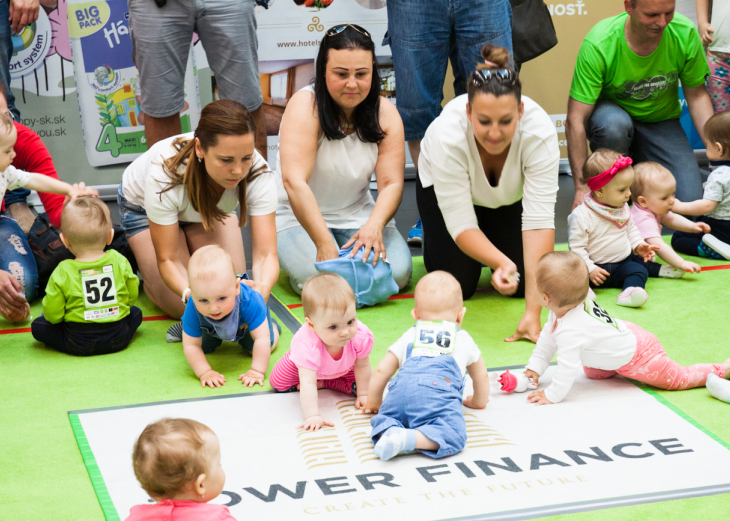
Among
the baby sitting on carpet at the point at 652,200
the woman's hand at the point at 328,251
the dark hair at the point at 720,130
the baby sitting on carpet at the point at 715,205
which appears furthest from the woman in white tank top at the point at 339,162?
the dark hair at the point at 720,130

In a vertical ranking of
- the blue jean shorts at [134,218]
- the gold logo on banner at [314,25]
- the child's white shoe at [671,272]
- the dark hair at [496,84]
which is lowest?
the child's white shoe at [671,272]

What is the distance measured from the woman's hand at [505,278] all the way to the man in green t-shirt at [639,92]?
1.28 metres

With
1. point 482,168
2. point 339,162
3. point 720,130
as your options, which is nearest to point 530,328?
point 482,168

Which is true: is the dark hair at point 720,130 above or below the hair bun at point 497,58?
below

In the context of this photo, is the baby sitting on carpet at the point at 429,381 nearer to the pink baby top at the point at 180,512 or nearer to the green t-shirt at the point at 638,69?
the pink baby top at the point at 180,512

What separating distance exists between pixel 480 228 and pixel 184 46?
4.93 ft

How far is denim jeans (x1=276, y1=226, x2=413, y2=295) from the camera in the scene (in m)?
3.19

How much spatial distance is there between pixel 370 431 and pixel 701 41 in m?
3.11

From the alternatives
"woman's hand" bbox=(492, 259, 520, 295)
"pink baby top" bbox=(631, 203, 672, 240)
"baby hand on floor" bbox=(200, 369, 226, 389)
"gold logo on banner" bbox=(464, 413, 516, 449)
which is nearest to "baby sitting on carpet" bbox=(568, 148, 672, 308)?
"pink baby top" bbox=(631, 203, 672, 240)

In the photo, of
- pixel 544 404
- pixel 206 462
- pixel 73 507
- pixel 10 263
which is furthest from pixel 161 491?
pixel 10 263

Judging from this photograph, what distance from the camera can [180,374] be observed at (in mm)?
2490

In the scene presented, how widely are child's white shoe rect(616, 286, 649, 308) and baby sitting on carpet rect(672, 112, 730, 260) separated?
740mm

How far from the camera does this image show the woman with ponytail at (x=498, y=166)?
98.3 inches

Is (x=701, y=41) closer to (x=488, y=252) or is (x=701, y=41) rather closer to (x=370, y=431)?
(x=488, y=252)
